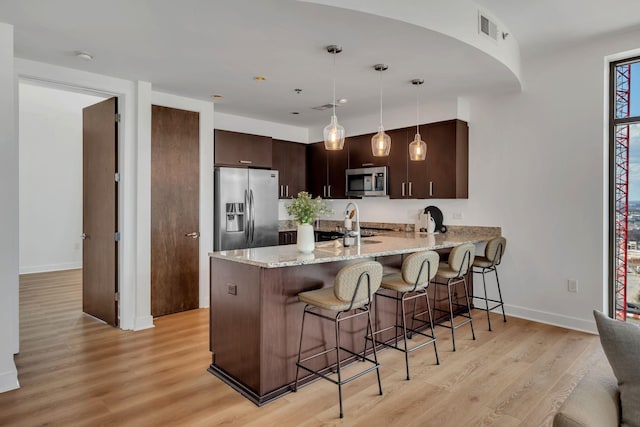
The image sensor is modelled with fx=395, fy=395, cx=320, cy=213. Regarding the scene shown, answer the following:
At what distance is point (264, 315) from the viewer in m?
2.66

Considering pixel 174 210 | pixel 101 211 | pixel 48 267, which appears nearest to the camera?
pixel 101 211

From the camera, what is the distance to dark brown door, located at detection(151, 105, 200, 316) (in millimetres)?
4469

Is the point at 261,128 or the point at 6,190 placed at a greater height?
the point at 261,128

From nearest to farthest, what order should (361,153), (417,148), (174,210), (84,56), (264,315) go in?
(264,315), (84,56), (417,148), (174,210), (361,153)

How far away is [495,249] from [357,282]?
2.39m

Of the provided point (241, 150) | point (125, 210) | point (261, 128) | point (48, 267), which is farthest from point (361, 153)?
point (48, 267)

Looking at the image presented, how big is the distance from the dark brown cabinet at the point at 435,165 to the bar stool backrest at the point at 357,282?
256 centimetres

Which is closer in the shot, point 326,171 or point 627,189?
point 627,189

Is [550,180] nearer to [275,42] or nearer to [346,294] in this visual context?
[346,294]

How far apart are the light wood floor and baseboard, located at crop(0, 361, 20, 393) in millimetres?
61

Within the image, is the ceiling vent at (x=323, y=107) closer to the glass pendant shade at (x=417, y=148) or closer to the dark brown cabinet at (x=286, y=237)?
the glass pendant shade at (x=417, y=148)

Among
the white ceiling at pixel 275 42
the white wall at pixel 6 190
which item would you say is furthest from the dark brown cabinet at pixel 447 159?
the white wall at pixel 6 190

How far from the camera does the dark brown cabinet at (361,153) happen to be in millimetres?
5688

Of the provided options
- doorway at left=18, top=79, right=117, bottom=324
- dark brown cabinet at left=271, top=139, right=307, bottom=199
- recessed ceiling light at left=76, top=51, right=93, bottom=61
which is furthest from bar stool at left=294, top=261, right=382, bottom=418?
doorway at left=18, top=79, right=117, bottom=324
